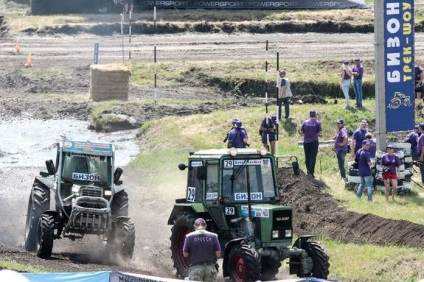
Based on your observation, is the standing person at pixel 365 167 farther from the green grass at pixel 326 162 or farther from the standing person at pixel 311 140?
the standing person at pixel 311 140

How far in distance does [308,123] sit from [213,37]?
84.3ft

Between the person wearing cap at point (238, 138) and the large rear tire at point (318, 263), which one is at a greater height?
the person wearing cap at point (238, 138)

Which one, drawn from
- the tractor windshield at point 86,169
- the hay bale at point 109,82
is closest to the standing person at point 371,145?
the tractor windshield at point 86,169

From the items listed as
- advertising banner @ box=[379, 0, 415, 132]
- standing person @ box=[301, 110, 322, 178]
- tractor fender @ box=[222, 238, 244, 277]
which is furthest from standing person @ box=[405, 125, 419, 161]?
tractor fender @ box=[222, 238, 244, 277]

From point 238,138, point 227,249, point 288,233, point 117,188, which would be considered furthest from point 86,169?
point 238,138

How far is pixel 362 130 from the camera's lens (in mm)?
30125

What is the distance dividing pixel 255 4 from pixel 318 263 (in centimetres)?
4030

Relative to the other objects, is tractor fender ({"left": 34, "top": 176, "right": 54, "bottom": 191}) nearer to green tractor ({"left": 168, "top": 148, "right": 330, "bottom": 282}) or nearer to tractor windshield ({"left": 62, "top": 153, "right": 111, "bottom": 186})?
tractor windshield ({"left": 62, "top": 153, "right": 111, "bottom": 186})

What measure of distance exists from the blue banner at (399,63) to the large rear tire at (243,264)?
1112 cm

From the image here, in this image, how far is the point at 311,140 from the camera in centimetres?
3036

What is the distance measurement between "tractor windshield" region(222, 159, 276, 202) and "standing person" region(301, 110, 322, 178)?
29.7 ft

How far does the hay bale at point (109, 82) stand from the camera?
42.9 metres

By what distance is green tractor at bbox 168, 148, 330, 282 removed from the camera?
20.3m

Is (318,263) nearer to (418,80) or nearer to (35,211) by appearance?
(35,211)
